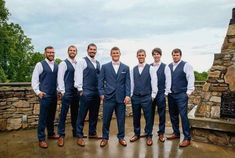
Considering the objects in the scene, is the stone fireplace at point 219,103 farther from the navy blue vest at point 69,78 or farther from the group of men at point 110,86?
the navy blue vest at point 69,78

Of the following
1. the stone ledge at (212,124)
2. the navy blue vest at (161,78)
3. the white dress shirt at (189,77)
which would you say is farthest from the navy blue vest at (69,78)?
the stone ledge at (212,124)

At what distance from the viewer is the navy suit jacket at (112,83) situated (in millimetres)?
5285

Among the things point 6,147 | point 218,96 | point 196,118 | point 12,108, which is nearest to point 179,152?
point 196,118

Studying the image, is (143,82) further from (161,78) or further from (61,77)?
(61,77)

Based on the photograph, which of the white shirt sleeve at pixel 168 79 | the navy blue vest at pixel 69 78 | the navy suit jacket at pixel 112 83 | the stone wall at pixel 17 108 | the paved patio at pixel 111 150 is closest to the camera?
the paved patio at pixel 111 150

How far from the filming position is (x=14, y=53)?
2083 centimetres

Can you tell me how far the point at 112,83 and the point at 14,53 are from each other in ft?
55.7

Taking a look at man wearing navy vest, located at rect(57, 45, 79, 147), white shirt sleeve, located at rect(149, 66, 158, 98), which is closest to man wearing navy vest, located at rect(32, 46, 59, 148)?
man wearing navy vest, located at rect(57, 45, 79, 147)

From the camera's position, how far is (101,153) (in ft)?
16.2

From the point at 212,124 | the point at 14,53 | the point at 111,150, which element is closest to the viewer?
the point at 111,150

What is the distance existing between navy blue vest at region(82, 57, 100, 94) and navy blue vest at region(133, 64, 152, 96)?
70cm

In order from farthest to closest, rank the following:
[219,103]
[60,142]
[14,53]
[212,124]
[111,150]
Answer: [14,53] → [219,103] → [212,124] → [60,142] → [111,150]

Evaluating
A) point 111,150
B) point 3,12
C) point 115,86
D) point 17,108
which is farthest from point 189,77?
point 3,12

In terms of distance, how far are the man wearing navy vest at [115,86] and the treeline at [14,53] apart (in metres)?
13.7
